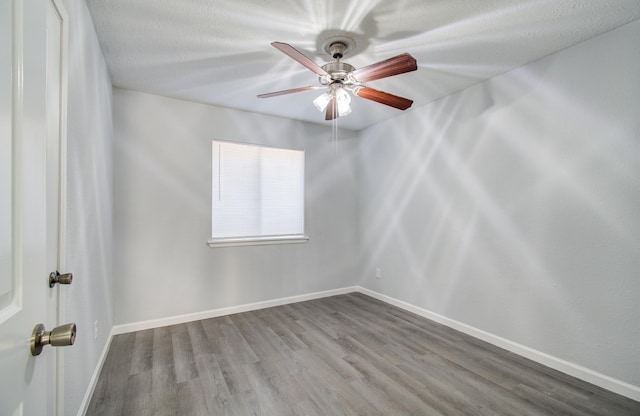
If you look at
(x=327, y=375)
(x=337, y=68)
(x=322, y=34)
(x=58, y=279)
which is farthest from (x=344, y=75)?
(x=327, y=375)

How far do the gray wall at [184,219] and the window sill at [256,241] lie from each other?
76 millimetres

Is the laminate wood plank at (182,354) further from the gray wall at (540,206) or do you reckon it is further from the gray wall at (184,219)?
the gray wall at (540,206)

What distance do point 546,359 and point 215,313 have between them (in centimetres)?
319

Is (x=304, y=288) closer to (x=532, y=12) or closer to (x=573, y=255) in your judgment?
(x=573, y=255)

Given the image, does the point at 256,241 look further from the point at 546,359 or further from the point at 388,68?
the point at 546,359

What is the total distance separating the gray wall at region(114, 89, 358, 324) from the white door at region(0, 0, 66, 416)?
2545mm

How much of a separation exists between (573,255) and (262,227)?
3.09 meters

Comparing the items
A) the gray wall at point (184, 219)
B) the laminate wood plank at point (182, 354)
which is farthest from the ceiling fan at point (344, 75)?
the laminate wood plank at point (182, 354)

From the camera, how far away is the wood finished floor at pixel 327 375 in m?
1.83

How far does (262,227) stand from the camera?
372 cm

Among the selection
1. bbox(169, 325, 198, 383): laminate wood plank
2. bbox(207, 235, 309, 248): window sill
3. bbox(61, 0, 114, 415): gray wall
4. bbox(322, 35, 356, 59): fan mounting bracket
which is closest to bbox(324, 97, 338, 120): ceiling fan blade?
bbox(322, 35, 356, 59): fan mounting bracket

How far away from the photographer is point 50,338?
0.63 metres

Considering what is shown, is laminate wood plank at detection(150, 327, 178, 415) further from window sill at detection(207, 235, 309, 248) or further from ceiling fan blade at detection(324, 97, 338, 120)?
ceiling fan blade at detection(324, 97, 338, 120)

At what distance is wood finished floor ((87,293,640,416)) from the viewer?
183cm
